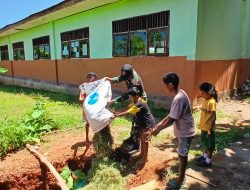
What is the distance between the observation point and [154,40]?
924 centimetres

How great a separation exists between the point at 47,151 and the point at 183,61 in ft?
14.7

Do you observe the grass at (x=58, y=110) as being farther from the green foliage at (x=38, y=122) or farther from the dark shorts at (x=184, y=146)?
the dark shorts at (x=184, y=146)

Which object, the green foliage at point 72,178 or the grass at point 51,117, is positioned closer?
the green foliage at point 72,178

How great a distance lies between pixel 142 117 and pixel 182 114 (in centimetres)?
116

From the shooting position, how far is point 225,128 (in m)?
6.89

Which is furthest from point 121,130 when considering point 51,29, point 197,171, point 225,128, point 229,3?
point 51,29

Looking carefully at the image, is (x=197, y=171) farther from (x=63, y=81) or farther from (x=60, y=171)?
(x=63, y=81)

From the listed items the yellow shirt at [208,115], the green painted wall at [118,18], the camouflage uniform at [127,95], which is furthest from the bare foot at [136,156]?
the green painted wall at [118,18]

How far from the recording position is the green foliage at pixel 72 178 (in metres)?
5.22

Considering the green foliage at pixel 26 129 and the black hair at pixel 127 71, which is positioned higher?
the black hair at pixel 127 71

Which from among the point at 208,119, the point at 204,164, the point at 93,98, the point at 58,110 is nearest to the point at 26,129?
the point at 93,98

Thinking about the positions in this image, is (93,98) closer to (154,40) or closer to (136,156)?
(136,156)

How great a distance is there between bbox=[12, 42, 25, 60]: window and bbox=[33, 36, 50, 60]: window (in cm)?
227

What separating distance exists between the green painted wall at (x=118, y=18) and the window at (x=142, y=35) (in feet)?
0.67
